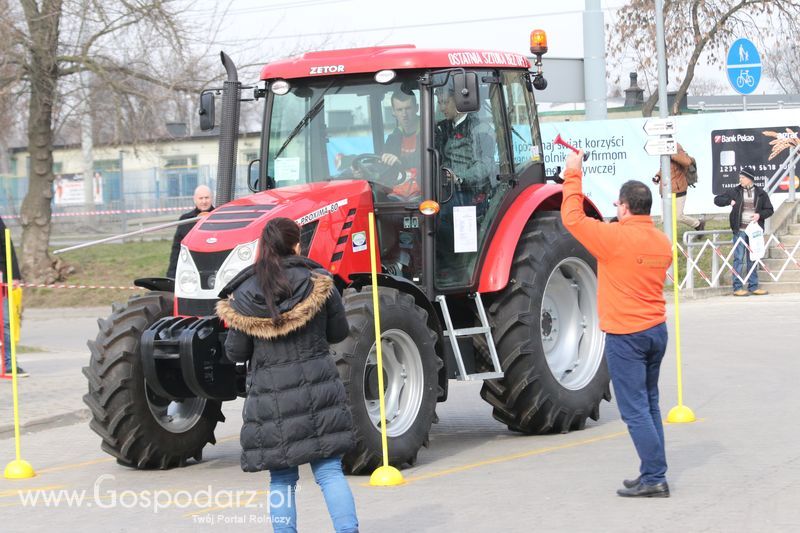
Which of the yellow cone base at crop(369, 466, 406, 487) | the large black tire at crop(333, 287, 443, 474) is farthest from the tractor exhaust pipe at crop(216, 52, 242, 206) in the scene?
the yellow cone base at crop(369, 466, 406, 487)

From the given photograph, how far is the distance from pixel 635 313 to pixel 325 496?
2.40 m

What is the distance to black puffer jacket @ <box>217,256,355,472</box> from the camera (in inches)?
231

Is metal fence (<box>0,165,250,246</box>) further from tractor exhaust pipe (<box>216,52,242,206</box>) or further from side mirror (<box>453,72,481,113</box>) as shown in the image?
side mirror (<box>453,72,481,113</box>)

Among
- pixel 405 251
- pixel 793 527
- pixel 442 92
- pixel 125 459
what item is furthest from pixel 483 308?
pixel 793 527

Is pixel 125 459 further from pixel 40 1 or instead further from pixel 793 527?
pixel 40 1

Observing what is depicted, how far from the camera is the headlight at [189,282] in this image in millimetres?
8711

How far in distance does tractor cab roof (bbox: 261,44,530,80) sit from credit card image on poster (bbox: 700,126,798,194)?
618 inches

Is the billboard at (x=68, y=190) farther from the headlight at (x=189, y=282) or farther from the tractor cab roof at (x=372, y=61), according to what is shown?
the headlight at (x=189, y=282)

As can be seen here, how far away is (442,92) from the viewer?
9.54m

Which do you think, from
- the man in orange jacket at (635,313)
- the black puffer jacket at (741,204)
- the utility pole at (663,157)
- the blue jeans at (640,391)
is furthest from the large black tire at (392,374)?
the black puffer jacket at (741,204)

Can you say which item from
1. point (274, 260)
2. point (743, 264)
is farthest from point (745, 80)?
point (274, 260)

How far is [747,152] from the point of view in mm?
24641

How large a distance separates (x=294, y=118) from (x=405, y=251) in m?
1.35

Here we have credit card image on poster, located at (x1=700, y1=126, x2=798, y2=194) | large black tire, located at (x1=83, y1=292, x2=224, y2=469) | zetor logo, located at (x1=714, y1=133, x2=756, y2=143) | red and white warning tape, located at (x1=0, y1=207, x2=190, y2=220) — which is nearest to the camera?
large black tire, located at (x1=83, y1=292, x2=224, y2=469)
